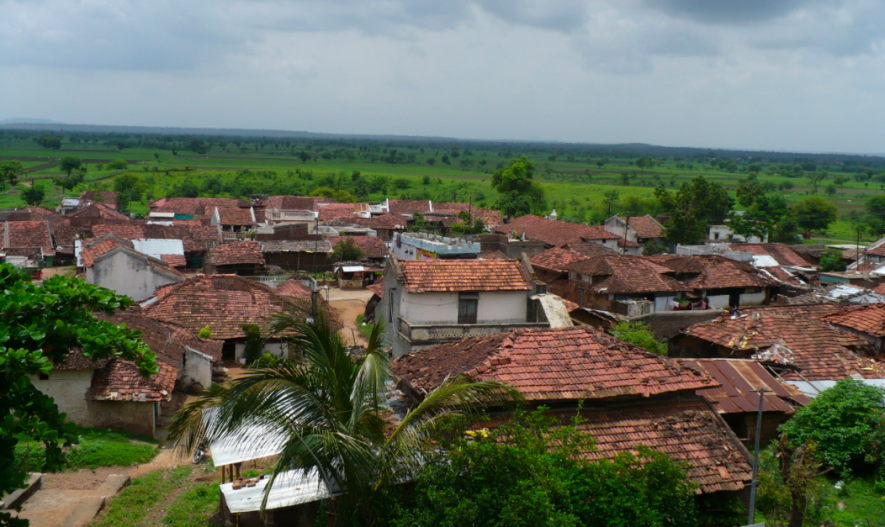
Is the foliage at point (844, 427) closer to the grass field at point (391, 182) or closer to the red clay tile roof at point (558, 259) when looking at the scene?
the red clay tile roof at point (558, 259)

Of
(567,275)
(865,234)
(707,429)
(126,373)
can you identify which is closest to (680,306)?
(567,275)

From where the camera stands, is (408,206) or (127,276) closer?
(127,276)

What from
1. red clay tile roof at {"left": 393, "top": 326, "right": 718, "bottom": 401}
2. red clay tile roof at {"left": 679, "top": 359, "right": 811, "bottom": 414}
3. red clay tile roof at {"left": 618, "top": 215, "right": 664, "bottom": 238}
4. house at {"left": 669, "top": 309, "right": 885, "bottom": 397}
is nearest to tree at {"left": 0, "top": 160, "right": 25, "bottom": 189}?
red clay tile roof at {"left": 618, "top": 215, "right": 664, "bottom": 238}

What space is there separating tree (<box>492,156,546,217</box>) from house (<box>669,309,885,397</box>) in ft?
164

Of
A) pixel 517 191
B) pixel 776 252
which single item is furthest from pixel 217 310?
pixel 517 191

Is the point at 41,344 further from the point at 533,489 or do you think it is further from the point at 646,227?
the point at 646,227

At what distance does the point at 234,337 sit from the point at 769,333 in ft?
54.9

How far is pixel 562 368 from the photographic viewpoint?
37.3ft

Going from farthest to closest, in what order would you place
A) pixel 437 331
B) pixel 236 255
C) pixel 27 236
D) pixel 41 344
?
pixel 27 236 → pixel 236 255 → pixel 437 331 → pixel 41 344

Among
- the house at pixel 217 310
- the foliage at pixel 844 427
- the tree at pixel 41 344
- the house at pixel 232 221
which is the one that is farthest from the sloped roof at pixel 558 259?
the house at pixel 232 221

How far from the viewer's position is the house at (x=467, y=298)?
742 inches

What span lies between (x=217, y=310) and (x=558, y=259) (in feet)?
58.3

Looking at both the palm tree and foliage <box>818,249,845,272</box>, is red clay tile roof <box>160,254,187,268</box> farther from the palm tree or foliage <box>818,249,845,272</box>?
foliage <box>818,249,845,272</box>

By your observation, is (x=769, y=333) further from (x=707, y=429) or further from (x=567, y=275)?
(x=567, y=275)
